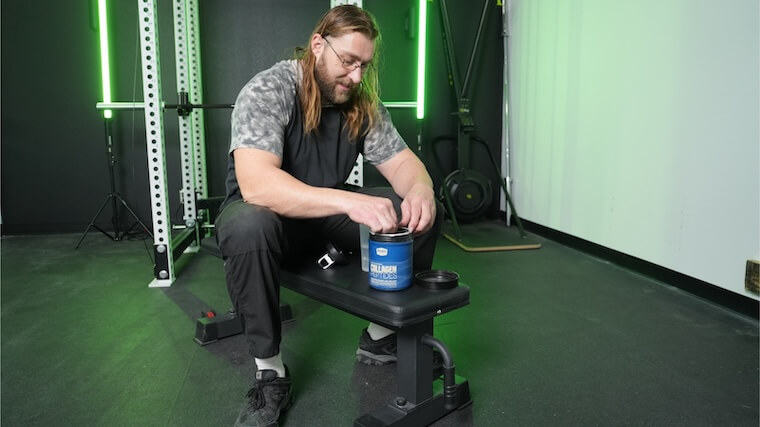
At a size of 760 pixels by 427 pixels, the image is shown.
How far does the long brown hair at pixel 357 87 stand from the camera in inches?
54.2

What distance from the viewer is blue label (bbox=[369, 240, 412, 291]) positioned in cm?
111

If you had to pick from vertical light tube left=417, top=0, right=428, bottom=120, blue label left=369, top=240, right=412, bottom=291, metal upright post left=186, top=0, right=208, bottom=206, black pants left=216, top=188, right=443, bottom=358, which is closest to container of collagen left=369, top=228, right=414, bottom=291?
blue label left=369, top=240, right=412, bottom=291

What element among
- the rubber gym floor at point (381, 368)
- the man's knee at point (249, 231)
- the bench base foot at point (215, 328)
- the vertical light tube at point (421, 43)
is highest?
the vertical light tube at point (421, 43)

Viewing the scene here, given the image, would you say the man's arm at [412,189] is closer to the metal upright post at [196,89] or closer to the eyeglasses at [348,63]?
the eyeglasses at [348,63]

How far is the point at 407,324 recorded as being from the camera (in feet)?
3.44

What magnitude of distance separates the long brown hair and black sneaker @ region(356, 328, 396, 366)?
2.12 feet

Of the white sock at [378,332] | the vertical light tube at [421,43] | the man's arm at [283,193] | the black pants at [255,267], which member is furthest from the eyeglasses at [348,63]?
the vertical light tube at [421,43]

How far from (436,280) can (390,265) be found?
0.13 meters

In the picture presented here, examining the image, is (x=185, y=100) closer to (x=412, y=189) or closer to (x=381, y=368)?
(x=412, y=189)

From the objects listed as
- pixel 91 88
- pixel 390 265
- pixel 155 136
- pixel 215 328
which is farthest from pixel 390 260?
pixel 91 88

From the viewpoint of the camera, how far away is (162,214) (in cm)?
241

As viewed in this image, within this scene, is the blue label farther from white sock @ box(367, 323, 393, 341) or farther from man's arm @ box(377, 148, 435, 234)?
white sock @ box(367, 323, 393, 341)

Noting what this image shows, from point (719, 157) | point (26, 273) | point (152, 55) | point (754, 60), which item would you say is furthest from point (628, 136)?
point (26, 273)

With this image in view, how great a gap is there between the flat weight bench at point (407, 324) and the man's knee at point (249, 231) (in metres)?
0.15
